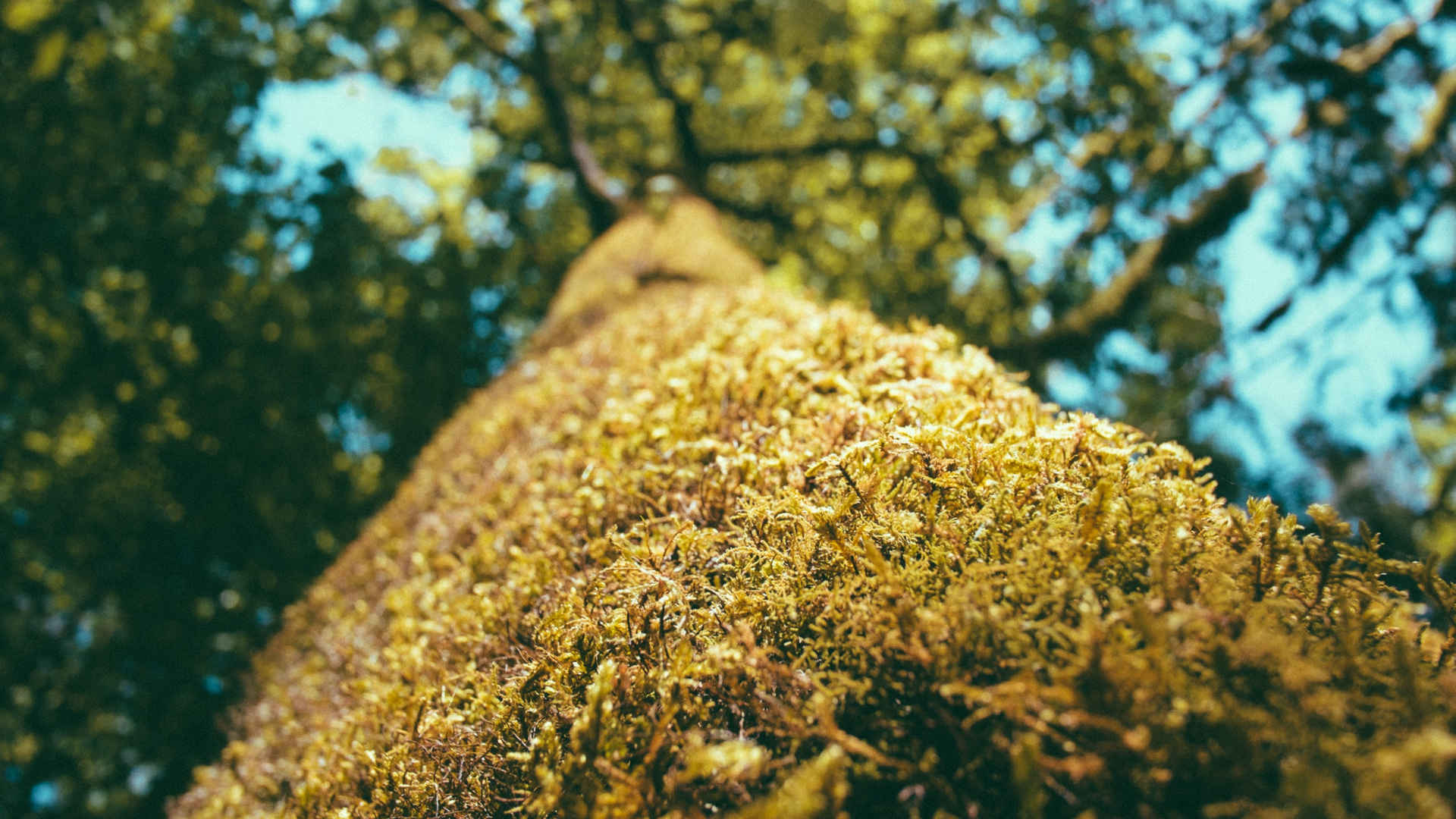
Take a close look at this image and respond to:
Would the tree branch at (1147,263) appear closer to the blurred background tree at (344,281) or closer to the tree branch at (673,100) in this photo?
the blurred background tree at (344,281)

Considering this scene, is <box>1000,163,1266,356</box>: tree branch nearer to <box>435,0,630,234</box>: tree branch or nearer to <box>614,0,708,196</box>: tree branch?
<box>614,0,708,196</box>: tree branch

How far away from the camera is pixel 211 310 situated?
25.5 feet

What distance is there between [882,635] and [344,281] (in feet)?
27.2

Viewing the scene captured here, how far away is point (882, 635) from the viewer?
1.35 metres

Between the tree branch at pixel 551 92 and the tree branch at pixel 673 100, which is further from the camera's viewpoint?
the tree branch at pixel 673 100

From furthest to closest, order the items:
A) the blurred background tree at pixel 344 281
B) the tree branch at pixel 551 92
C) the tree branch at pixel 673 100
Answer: the tree branch at pixel 673 100
the tree branch at pixel 551 92
the blurred background tree at pixel 344 281

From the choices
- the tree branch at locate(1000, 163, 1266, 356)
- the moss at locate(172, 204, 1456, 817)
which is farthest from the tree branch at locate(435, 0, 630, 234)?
the moss at locate(172, 204, 1456, 817)

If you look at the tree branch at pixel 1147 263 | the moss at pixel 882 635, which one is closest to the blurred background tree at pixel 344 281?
the tree branch at pixel 1147 263

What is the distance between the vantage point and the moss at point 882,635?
1078 millimetres

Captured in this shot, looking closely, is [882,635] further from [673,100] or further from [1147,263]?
[673,100]

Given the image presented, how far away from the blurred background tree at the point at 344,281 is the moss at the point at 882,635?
4342 millimetres

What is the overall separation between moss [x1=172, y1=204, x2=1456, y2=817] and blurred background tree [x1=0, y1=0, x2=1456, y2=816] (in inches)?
171

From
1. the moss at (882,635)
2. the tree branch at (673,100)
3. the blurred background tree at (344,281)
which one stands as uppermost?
the tree branch at (673,100)

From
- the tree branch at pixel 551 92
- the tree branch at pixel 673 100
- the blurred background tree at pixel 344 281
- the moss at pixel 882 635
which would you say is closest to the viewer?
the moss at pixel 882 635
